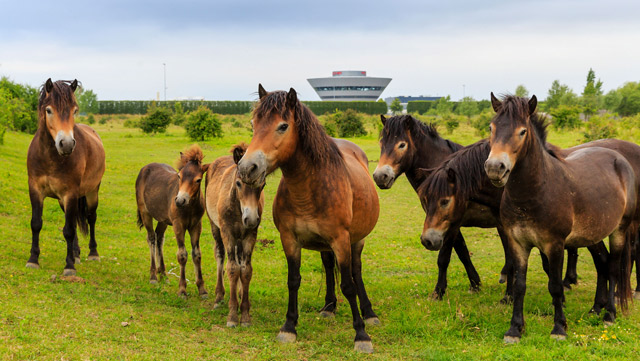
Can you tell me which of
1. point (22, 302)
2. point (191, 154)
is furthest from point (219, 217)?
point (22, 302)

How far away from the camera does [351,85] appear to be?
447 feet

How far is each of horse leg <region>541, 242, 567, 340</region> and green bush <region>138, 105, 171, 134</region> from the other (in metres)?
40.9

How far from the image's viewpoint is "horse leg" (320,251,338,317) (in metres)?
6.59

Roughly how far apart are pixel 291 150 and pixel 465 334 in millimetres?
3065

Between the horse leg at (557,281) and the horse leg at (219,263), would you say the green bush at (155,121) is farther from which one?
the horse leg at (557,281)

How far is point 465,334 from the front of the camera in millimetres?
5781

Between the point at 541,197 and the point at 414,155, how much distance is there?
267 centimetres

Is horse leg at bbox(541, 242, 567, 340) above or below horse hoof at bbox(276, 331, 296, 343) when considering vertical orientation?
above

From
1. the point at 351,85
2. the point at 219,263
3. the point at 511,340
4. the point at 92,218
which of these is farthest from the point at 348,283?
the point at 351,85

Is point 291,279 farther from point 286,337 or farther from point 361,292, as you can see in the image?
point 361,292

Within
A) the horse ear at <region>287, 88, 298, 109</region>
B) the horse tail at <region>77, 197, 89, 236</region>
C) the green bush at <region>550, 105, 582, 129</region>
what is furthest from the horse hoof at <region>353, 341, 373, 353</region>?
the green bush at <region>550, 105, 582, 129</region>

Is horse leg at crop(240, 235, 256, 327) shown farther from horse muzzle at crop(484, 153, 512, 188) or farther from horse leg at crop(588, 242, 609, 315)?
horse leg at crop(588, 242, 609, 315)

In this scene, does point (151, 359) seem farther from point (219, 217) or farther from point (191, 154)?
point (191, 154)

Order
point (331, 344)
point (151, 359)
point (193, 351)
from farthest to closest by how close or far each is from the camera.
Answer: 1. point (331, 344)
2. point (193, 351)
3. point (151, 359)
